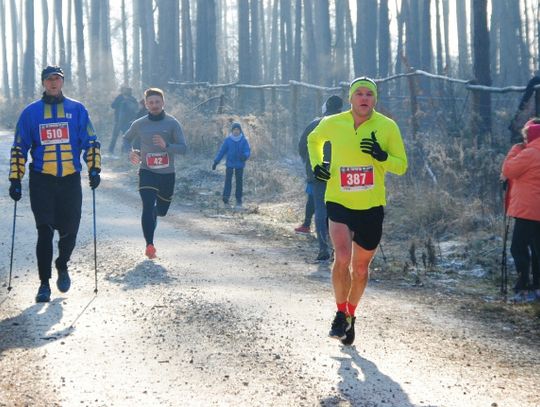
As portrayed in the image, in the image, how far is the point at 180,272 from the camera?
32.5ft

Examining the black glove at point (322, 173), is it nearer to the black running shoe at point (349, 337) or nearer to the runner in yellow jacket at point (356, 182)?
the runner in yellow jacket at point (356, 182)

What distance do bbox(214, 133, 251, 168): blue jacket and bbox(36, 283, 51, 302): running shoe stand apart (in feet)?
28.4

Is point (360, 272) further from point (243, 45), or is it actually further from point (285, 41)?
point (285, 41)

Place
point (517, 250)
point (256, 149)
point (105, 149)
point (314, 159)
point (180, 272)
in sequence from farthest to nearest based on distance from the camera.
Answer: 1. point (105, 149)
2. point (256, 149)
3. point (180, 272)
4. point (517, 250)
5. point (314, 159)

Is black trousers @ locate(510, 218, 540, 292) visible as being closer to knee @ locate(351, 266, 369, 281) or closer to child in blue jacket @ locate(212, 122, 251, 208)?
knee @ locate(351, 266, 369, 281)

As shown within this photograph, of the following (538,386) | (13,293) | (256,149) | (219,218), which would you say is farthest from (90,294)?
(256,149)

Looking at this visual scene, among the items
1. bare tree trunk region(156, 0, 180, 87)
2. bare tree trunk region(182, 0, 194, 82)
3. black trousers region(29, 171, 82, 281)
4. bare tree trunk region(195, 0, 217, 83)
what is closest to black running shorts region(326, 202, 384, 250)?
black trousers region(29, 171, 82, 281)

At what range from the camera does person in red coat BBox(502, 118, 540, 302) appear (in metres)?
8.70

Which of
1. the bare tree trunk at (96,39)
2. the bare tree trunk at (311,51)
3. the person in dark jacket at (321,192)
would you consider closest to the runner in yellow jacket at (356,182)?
the person in dark jacket at (321,192)

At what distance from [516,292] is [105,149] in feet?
68.6

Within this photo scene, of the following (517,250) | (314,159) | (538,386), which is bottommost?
(538,386)

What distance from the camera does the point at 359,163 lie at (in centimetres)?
675

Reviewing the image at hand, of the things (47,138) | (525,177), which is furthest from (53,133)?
(525,177)

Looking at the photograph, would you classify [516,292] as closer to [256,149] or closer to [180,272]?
[180,272]
